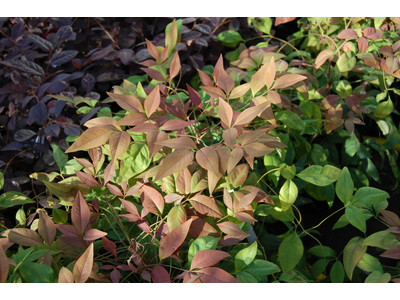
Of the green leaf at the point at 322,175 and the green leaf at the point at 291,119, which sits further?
the green leaf at the point at 291,119

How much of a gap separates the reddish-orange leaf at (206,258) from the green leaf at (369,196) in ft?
1.33

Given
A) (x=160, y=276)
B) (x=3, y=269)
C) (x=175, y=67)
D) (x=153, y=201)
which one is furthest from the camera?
(x=175, y=67)

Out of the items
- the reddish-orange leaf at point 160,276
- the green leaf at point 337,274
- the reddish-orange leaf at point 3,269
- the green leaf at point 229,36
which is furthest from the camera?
the green leaf at point 229,36

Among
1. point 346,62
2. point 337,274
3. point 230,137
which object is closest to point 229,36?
point 346,62

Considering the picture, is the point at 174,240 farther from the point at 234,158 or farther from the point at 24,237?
the point at 24,237

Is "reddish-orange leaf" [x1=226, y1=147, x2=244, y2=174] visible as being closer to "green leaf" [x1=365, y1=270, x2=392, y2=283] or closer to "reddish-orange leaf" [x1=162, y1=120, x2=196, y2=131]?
"reddish-orange leaf" [x1=162, y1=120, x2=196, y2=131]

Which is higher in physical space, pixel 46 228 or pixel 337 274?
pixel 46 228

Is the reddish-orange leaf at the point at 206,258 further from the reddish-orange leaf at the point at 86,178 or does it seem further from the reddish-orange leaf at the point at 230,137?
the reddish-orange leaf at the point at 86,178

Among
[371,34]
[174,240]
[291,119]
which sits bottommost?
[174,240]

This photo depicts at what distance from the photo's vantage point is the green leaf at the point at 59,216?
929 millimetres

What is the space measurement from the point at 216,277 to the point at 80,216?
349 mm

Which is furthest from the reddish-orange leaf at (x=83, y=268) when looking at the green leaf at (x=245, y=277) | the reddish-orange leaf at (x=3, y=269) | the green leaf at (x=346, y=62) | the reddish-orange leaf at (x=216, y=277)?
the green leaf at (x=346, y=62)

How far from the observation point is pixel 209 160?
67 centimetres

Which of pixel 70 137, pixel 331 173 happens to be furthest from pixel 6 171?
pixel 331 173
